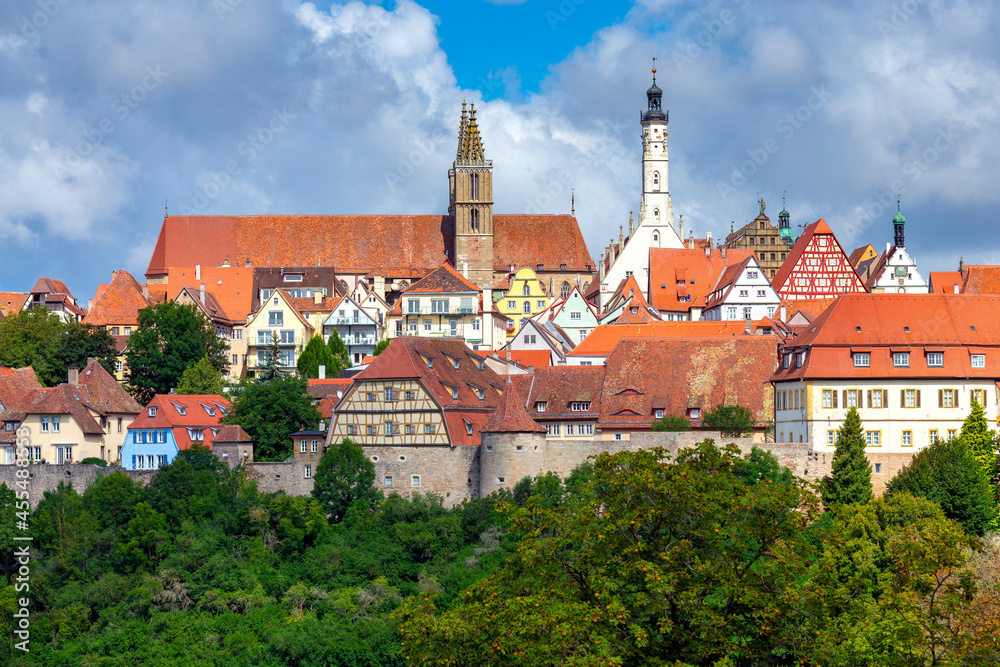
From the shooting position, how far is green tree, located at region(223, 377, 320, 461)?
66250mm

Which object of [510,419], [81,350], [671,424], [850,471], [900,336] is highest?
[81,350]

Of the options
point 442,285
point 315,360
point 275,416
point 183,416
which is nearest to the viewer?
point 275,416

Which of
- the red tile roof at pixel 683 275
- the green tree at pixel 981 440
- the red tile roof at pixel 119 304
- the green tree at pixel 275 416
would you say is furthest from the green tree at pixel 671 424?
the red tile roof at pixel 119 304

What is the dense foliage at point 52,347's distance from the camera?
3260 inches

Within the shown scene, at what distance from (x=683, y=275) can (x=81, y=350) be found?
41.5 metres

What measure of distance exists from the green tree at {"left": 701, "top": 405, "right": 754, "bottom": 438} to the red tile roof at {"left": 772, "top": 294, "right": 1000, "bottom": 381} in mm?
2575

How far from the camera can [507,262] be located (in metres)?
116

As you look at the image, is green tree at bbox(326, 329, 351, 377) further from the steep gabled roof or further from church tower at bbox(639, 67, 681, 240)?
church tower at bbox(639, 67, 681, 240)

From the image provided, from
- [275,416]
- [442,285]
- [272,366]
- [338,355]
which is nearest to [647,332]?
[338,355]

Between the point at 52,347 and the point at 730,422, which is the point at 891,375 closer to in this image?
the point at 730,422

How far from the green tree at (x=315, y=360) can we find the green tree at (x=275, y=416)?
15.6 meters

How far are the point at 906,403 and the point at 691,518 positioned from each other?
31.7 meters

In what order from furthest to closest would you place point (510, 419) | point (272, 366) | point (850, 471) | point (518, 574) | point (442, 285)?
1. point (442, 285)
2. point (272, 366)
3. point (510, 419)
4. point (850, 471)
5. point (518, 574)

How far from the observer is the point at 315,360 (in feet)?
281
